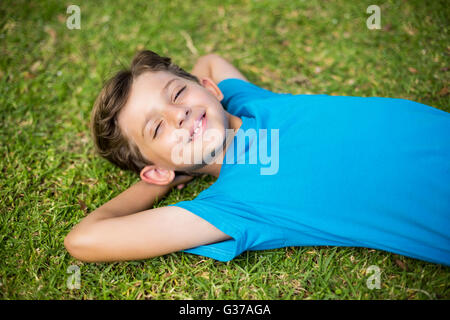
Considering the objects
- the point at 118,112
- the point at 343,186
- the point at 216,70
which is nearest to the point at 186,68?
the point at 216,70

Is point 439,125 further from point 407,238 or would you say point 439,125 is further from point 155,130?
point 155,130

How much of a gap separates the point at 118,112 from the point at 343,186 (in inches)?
64.9

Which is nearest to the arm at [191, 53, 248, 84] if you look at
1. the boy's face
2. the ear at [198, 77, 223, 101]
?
the ear at [198, 77, 223, 101]

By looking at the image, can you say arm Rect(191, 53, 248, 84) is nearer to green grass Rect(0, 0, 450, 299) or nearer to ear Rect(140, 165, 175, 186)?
green grass Rect(0, 0, 450, 299)

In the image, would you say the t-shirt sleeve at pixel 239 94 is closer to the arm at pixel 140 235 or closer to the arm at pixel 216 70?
the arm at pixel 216 70

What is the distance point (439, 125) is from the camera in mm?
2256

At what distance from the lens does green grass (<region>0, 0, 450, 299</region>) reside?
2.37 m

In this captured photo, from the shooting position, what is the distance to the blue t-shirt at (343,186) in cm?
212

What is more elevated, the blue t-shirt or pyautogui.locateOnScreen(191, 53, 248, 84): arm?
pyautogui.locateOnScreen(191, 53, 248, 84): arm

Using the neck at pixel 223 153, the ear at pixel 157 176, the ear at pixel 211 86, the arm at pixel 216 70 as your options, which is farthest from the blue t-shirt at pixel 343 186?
the arm at pixel 216 70

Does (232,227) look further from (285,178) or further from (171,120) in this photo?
(171,120)

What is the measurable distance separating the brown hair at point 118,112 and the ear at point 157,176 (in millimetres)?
70

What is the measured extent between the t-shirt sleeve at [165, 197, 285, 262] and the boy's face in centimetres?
35

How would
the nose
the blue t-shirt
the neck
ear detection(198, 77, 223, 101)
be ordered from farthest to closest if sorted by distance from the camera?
ear detection(198, 77, 223, 101)
the neck
the nose
the blue t-shirt
